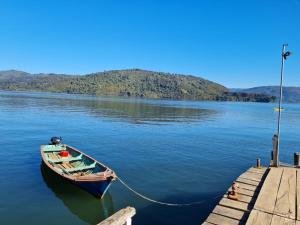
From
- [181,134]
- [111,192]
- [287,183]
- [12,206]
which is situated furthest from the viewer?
[181,134]

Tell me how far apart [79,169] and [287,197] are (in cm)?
1167

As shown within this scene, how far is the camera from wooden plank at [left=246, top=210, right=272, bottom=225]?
863cm

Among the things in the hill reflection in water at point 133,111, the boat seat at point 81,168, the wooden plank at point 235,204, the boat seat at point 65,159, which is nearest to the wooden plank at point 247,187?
the wooden plank at point 235,204

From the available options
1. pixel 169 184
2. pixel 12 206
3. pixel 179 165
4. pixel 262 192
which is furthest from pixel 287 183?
pixel 12 206

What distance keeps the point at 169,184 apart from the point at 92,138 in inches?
712

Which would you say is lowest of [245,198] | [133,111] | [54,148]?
[54,148]

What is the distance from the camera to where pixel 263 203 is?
10.1 meters

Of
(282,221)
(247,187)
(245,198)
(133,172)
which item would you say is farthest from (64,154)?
(282,221)

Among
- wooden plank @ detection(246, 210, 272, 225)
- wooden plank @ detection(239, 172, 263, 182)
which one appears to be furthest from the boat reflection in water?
wooden plank @ detection(246, 210, 272, 225)

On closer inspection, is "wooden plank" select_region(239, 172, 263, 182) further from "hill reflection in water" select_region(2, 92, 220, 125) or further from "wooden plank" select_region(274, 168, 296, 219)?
"hill reflection in water" select_region(2, 92, 220, 125)

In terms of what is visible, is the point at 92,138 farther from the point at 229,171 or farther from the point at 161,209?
the point at 161,209

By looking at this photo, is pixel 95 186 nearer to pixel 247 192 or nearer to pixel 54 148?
pixel 247 192

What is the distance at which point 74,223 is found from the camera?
1328 cm

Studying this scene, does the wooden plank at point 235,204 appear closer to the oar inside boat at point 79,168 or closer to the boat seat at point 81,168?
the oar inside boat at point 79,168
